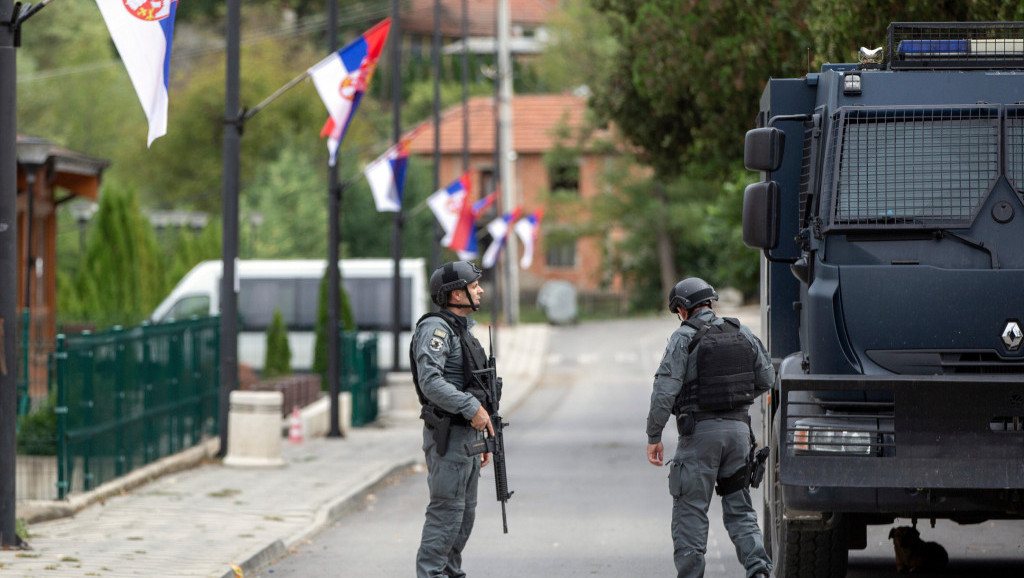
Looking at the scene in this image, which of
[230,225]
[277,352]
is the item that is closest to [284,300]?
[277,352]

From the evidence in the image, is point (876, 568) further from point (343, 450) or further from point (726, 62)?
point (343, 450)

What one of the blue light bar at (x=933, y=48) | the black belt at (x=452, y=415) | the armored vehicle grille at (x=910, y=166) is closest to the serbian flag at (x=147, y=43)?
the black belt at (x=452, y=415)

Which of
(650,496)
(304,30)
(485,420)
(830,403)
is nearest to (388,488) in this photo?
(650,496)

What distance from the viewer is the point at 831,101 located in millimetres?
8844

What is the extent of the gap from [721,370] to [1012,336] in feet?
5.06

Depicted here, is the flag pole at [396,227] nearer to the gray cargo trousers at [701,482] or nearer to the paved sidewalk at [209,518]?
the paved sidewalk at [209,518]

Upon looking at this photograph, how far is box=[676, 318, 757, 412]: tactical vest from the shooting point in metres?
8.60

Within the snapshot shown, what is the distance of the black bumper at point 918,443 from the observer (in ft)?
25.1

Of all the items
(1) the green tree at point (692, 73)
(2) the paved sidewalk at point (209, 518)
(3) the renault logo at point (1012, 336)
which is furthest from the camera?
(1) the green tree at point (692, 73)

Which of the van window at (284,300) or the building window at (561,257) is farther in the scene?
the building window at (561,257)

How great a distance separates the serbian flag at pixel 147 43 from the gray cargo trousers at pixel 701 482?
3932mm

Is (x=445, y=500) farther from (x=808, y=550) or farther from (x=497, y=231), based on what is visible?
(x=497, y=231)

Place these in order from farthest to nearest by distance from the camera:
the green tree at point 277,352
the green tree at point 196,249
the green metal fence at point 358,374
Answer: the green tree at point 196,249 < the green tree at point 277,352 < the green metal fence at point 358,374

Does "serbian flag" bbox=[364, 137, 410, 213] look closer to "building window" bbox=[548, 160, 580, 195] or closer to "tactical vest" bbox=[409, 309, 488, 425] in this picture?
"tactical vest" bbox=[409, 309, 488, 425]
